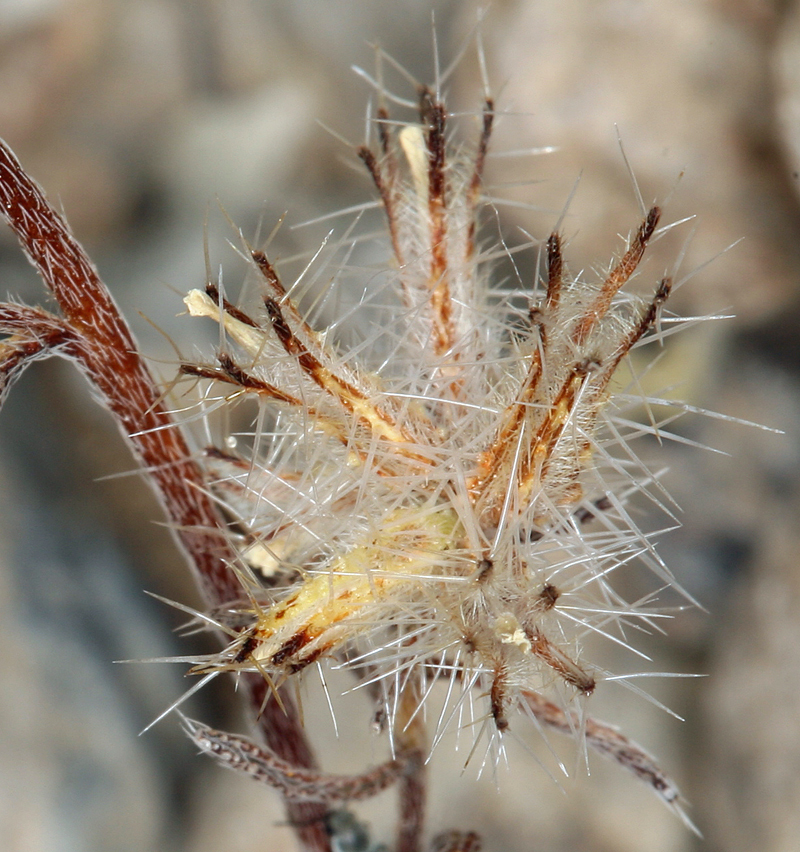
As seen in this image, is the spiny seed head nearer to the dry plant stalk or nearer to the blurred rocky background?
the dry plant stalk

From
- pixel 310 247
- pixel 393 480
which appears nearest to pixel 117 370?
pixel 393 480

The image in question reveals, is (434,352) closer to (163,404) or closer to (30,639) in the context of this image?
(163,404)

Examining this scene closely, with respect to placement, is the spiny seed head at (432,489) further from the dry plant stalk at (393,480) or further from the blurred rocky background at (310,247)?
the blurred rocky background at (310,247)

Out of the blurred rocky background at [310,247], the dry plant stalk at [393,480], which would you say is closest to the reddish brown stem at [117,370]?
the dry plant stalk at [393,480]

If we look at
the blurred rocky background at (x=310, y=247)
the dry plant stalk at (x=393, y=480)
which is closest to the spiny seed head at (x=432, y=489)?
the dry plant stalk at (x=393, y=480)

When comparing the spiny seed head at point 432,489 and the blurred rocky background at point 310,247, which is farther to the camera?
the blurred rocky background at point 310,247

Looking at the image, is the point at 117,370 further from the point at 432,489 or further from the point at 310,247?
the point at 310,247
